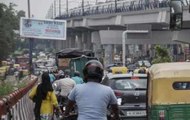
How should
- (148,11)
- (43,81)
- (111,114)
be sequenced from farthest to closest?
(148,11) → (43,81) → (111,114)

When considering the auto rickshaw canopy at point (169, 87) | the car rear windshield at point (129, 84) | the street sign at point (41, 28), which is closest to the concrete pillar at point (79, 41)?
the street sign at point (41, 28)

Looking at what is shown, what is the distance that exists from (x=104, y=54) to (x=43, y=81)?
61119 millimetres

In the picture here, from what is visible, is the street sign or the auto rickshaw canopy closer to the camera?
the auto rickshaw canopy

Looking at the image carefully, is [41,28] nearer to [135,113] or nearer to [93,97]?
[135,113]

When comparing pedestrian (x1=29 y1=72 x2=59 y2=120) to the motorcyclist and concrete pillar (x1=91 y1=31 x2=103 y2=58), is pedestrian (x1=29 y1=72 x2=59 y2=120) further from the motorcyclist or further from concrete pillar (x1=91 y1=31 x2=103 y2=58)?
concrete pillar (x1=91 y1=31 x2=103 y2=58)

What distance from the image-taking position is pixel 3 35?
6962 cm

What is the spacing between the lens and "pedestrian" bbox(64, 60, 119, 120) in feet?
23.1

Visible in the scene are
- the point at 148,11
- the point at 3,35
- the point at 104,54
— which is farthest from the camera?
the point at 104,54

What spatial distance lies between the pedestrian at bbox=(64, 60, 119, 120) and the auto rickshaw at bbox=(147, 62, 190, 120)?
2478mm

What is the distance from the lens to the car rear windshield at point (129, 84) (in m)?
15.3

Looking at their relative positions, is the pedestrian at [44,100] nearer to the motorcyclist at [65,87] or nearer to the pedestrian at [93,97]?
the motorcyclist at [65,87]

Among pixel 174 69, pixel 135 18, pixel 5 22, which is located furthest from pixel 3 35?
pixel 174 69

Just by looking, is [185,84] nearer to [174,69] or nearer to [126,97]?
[174,69]

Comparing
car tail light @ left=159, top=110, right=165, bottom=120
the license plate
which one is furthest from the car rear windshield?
car tail light @ left=159, top=110, right=165, bottom=120
